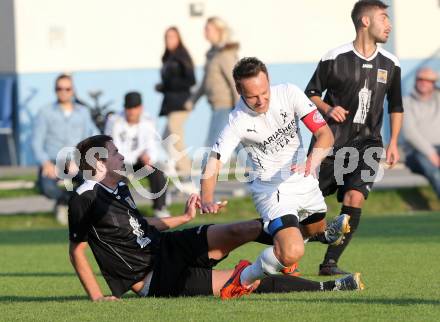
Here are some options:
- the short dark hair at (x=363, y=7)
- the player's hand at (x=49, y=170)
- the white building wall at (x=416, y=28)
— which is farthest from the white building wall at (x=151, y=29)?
the short dark hair at (x=363, y=7)

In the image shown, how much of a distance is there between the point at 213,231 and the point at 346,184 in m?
1.97

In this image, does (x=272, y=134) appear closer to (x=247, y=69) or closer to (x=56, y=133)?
(x=247, y=69)

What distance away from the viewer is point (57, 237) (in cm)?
1579

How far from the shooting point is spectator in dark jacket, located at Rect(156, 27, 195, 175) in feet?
Answer: 64.0

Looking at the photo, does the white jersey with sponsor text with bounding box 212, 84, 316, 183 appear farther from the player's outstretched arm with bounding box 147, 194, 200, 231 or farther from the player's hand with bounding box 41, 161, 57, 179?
the player's hand with bounding box 41, 161, 57, 179

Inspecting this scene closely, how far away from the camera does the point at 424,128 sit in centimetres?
1850

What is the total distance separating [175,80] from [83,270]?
1132 cm

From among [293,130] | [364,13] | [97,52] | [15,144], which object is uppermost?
[364,13]

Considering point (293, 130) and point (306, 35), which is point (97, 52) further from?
point (293, 130)

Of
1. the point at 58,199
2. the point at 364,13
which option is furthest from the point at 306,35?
the point at 364,13

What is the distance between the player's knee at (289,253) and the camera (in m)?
8.45

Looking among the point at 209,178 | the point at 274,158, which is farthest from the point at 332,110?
the point at 209,178

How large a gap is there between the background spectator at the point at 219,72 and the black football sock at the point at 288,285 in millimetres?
9604

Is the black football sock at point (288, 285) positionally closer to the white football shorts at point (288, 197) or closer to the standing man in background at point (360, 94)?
the white football shorts at point (288, 197)
